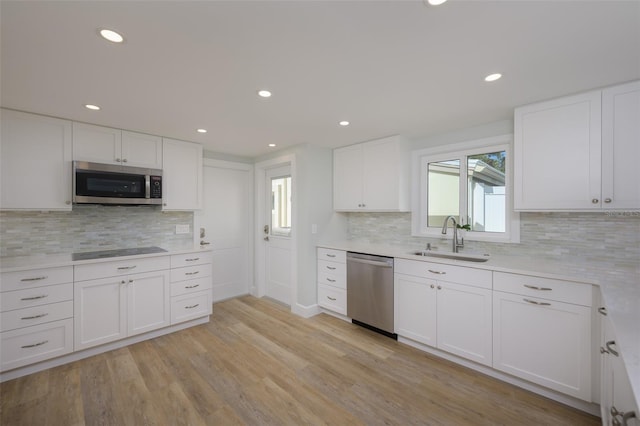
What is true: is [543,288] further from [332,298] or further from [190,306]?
[190,306]

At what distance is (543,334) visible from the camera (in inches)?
79.1

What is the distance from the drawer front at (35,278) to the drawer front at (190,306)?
100 cm

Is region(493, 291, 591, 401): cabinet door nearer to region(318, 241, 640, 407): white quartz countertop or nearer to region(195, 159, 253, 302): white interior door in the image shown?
region(318, 241, 640, 407): white quartz countertop

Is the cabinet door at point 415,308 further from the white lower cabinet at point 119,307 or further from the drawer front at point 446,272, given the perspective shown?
the white lower cabinet at point 119,307

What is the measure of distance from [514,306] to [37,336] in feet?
13.2

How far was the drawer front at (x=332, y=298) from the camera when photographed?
134 inches

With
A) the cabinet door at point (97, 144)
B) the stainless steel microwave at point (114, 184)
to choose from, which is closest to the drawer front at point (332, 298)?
the stainless steel microwave at point (114, 184)

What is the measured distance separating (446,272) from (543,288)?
0.71 m

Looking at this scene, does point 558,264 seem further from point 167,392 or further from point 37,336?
point 37,336

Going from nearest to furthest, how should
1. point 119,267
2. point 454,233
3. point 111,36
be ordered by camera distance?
point 111,36 → point 119,267 → point 454,233

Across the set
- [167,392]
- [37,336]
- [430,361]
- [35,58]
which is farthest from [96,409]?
[430,361]

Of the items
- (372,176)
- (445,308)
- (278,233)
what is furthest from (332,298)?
(372,176)

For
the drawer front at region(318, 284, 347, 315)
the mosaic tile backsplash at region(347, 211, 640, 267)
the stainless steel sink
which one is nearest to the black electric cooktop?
the drawer front at region(318, 284, 347, 315)

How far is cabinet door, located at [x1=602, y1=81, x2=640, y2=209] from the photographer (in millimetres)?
1875
